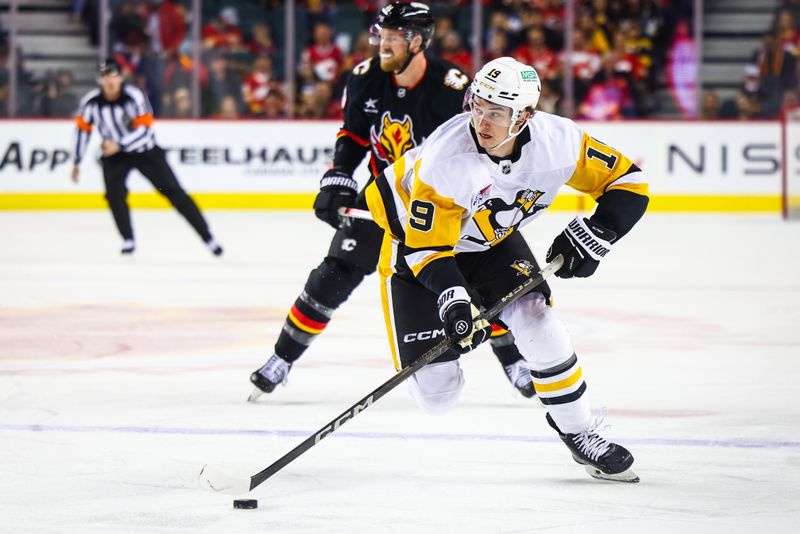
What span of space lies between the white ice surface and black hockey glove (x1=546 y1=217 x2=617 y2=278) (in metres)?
0.51

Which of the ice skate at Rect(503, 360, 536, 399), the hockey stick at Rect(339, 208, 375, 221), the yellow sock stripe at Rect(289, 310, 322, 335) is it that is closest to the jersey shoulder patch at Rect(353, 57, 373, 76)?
the hockey stick at Rect(339, 208, 375, 221)

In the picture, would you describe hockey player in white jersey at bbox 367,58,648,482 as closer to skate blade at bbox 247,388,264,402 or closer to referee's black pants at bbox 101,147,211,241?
skate blade at bbox 247,388,264,402

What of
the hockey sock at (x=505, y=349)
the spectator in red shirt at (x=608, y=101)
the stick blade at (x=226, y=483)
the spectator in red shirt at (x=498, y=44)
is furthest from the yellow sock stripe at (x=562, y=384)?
the spectator in red shirt at (x=608, y=101)

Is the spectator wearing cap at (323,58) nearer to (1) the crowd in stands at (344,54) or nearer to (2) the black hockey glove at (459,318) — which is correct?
(1) the crowd in stands at (344,54)

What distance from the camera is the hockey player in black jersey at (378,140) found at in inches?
185

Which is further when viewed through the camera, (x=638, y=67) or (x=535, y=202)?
(x=638, y=67)

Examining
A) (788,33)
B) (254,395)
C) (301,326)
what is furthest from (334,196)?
(788,33)

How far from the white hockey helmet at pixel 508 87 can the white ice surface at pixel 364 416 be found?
2.96 feet

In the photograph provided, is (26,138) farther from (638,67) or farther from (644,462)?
(644,462)

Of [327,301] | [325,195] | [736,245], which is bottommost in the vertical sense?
[736,245]

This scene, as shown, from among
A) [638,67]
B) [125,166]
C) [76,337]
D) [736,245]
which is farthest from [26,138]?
[76,337]

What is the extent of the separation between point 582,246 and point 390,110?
133cm

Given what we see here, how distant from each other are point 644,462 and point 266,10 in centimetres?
1045

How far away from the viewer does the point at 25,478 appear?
3494 millimetres
